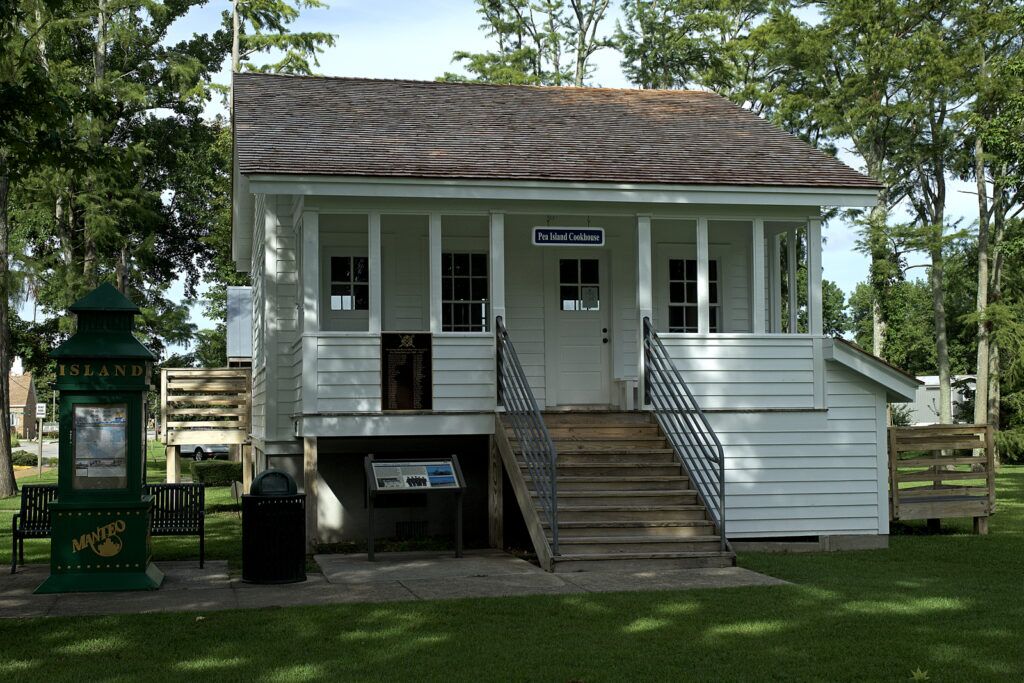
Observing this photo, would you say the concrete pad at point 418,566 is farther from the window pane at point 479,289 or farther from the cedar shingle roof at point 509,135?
the cedar shingle roof at point 509,135

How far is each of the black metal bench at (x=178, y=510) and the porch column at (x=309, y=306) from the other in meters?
1.83

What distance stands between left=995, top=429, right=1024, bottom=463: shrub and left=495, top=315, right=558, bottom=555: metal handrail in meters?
28.8

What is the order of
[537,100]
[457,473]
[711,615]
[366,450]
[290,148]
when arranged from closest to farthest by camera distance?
[711,615] → [457,473] → [290,148] → [366,450] → [537,100]

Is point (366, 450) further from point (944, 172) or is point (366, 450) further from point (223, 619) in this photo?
point (944, 172)

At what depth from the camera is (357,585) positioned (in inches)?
443

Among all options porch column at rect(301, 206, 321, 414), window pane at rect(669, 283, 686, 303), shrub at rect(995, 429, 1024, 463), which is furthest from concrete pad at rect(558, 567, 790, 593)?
shrub at rect(995, 429, 1024, 463)

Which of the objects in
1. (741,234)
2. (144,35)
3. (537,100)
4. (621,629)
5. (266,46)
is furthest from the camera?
(266,46)

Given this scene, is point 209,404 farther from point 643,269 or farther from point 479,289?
point 643,269

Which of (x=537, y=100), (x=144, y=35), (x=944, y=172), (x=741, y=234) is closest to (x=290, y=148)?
(x=537, y=100)

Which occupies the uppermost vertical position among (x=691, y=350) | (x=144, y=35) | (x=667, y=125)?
(x=144, y=35)

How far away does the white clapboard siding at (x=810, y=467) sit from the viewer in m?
14.9

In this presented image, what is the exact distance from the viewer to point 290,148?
14.9 metres

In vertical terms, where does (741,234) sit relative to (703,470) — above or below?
above

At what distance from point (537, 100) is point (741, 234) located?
4.01 meters
